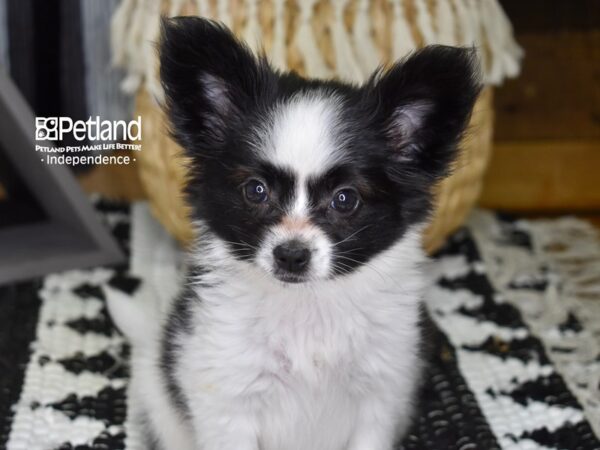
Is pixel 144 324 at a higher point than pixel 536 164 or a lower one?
lower

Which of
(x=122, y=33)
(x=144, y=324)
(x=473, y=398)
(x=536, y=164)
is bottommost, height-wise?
(x=473, y=398)

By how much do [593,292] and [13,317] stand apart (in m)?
1.61

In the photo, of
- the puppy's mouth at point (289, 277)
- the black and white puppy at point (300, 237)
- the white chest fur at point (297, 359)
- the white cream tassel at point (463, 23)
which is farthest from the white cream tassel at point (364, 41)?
the puppy's mouth at point (289, 277)

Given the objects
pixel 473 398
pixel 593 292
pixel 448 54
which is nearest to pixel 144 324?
pixel 473 398

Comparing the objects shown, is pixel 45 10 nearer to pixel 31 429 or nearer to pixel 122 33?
pixel 122 33

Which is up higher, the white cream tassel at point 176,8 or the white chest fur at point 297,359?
the white cream tassel at point 176,8

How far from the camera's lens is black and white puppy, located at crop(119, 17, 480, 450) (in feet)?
5.36

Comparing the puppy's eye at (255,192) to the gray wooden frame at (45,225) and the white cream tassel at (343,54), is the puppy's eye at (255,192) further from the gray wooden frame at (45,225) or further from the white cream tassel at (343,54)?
the gray wooden frame at (45,225)

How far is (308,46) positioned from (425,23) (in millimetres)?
309

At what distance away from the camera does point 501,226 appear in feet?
10.7

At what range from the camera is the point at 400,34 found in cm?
246

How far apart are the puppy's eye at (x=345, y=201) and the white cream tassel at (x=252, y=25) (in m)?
0.89

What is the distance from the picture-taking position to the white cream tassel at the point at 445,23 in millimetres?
2480

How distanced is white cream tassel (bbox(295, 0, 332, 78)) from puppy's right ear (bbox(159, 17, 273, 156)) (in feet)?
2.27
